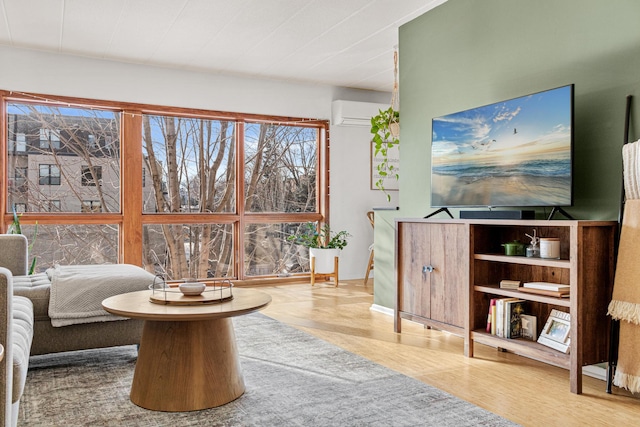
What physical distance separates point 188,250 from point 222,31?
242 cm

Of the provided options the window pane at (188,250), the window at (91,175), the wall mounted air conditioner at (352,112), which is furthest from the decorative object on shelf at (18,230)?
the wall mounted air conditioner at (352,112)

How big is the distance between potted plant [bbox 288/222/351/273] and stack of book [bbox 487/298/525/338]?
3.05 m

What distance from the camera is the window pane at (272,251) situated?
6.02 m

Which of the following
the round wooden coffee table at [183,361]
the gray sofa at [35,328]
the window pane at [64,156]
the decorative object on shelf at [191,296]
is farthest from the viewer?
the window pane at [64,156]

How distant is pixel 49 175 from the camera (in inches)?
200

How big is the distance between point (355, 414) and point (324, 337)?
4.52 ft

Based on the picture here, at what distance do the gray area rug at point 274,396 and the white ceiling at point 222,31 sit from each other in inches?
95.4

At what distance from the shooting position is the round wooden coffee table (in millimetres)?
2252

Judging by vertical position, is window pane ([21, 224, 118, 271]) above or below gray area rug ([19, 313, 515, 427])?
above

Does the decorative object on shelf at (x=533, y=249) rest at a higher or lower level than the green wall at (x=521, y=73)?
lower

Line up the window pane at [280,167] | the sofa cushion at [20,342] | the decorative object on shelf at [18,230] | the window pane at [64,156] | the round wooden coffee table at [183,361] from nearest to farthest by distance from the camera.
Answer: the sofa cushion at [20,342], the round wooden coffee table at [183,361], the decorative object on shelf at [18,230], the window pane at [64,156], the window pane at [280,167]

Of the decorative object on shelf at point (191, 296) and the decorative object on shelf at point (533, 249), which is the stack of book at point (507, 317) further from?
the decorative object on shelf at point (191, 296)

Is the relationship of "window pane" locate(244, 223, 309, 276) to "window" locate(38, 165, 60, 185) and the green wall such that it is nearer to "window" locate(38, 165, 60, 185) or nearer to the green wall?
the green wall

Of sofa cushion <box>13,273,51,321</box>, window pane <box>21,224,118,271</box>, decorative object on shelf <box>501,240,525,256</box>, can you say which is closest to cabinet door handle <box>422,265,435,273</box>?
decorative object on shelf <box>501,240,525,256</box>
